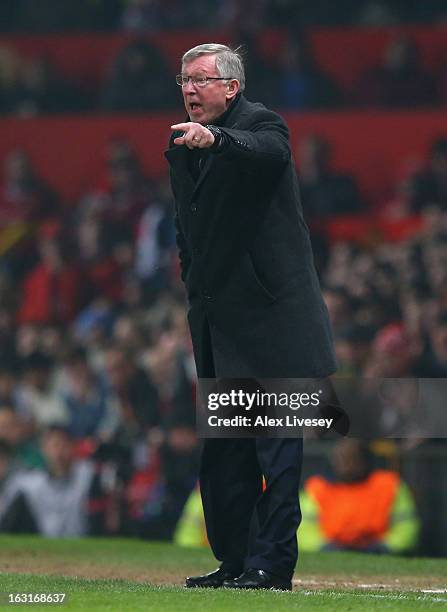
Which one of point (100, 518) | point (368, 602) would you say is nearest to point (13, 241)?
point (100, 518)

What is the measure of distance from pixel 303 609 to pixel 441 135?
982 cm

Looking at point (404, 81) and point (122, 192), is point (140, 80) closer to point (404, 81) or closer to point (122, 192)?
point (122, 192)

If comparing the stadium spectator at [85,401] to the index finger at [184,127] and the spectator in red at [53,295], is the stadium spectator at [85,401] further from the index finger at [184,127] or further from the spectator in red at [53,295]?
the index finger at [184,127]

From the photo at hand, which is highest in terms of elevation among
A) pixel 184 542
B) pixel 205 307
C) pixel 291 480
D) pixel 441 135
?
pixel 441 135

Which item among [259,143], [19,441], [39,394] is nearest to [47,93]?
[39,394]

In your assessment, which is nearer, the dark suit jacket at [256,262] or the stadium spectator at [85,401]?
the dark suit jacket at [256,262]

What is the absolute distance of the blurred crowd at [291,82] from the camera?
50.3ft

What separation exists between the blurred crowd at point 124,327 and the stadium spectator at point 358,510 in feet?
3.23

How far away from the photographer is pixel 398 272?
12180 millimetres

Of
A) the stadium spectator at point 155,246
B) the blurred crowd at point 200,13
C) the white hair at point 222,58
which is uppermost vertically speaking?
the blurred crowd at point 200,13

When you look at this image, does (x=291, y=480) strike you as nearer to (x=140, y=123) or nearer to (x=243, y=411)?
(x=243, y=411)

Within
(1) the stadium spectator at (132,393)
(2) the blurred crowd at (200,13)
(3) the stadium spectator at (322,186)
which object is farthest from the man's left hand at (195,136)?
(2) the blurred crowd at (200,13)

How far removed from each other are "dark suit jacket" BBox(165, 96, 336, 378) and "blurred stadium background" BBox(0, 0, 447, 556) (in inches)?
125

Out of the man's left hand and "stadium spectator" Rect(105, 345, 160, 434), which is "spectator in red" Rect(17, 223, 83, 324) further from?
the man's left hand
